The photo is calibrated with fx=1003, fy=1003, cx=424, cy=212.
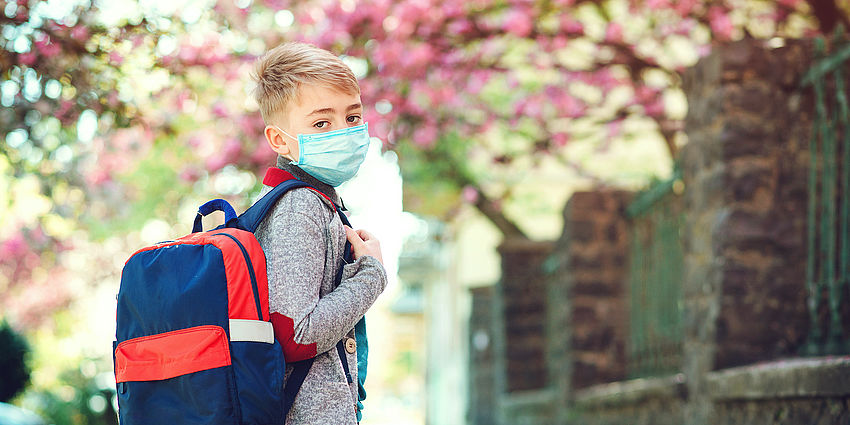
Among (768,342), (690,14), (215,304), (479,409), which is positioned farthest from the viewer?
(479,409)

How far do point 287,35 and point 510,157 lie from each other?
3.37 metres

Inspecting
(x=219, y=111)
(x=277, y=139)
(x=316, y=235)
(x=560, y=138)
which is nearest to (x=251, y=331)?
(x=316, y=235)

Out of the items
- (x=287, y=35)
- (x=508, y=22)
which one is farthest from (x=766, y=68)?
(x=287, y=35)

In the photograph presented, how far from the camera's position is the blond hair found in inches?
93.3

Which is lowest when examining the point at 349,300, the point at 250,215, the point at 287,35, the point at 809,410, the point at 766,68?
the point at 809,410

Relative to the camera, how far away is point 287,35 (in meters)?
8.48

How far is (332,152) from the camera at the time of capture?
94.6 inches

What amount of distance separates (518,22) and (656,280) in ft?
9.66

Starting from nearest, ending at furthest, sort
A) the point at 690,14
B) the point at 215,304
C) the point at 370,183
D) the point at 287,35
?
the point at 215,304, the point at 287,35, the point at 690,14, the point at 370,183

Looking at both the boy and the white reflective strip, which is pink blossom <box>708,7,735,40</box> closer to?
the boy

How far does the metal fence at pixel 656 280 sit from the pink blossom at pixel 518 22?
6.69 ft

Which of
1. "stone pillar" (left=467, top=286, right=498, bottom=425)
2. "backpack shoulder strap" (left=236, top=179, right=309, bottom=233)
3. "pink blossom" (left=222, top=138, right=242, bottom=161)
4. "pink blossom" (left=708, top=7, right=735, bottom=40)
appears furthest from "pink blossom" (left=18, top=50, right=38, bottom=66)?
"stone pillar" (left=467, top=286, right=498, bottom=425)

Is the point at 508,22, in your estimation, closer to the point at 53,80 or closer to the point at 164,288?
the point at 53,80

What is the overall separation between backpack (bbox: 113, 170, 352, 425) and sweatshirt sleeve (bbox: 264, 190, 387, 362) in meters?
0.04
